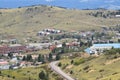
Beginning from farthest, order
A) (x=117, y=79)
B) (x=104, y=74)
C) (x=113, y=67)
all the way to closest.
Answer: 1. (x=113, y=67)
2. (x=104, y=74)
3. (x=117, y=79)

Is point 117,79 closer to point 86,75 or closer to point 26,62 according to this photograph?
point 86,75

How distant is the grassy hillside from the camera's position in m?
78.6

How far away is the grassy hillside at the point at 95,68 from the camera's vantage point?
78613 mm

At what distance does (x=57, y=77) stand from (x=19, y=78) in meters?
10.2

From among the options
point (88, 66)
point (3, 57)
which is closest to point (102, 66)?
point (88, 66)

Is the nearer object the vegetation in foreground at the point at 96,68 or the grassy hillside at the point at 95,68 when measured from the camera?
the grassy hillside at the point at 95,68

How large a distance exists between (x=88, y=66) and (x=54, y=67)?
17493 mm

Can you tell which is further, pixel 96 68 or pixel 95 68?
pixel 95 68

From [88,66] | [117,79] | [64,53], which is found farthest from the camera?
[64,53]

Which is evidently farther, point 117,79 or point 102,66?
point 102,66

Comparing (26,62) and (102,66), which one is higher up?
(102,66)

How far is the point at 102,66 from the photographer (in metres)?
90.6

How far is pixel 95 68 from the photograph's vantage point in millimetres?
89250

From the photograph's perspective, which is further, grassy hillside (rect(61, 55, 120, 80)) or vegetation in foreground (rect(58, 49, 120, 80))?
vegetation in foreground (rect(58, 49, 120, 80))
